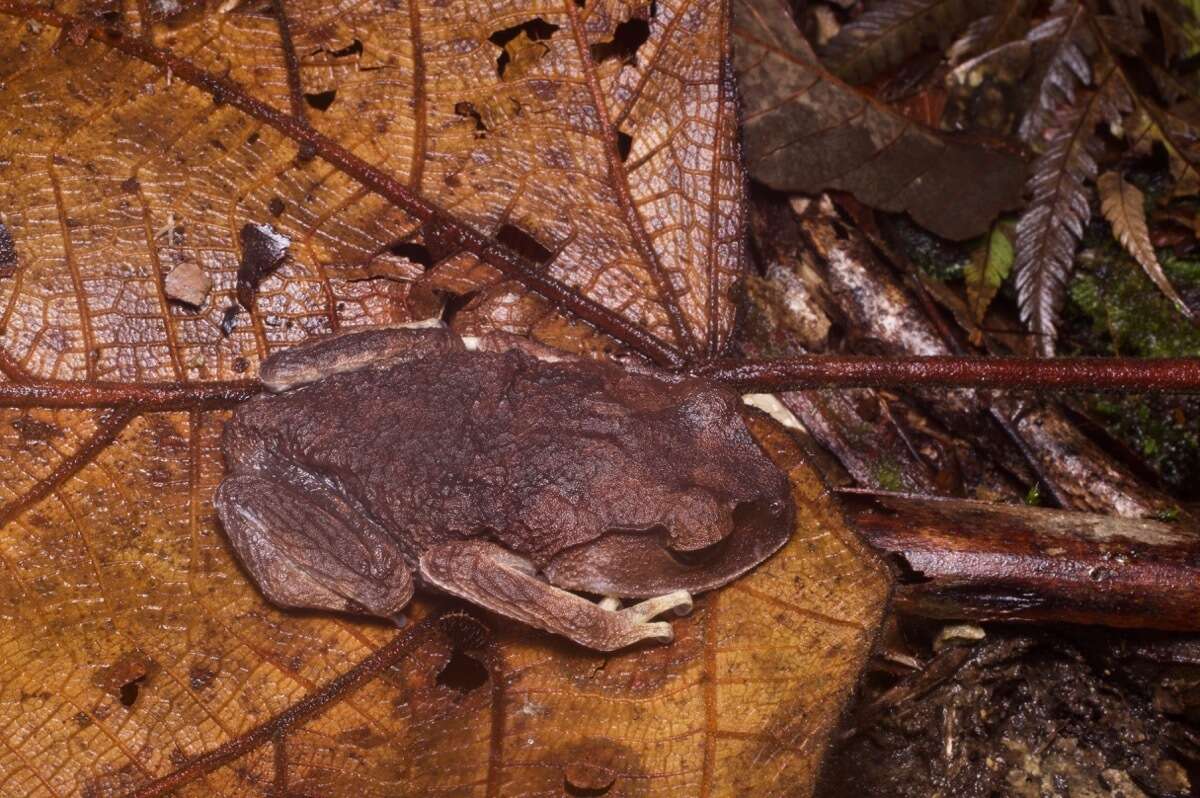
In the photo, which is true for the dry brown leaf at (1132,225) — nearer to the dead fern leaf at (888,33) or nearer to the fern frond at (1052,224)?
the fern frond at (1052,224)

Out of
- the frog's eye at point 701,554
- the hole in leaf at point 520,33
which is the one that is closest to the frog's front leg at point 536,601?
the frog's eye at point 701,554

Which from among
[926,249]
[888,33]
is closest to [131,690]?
[926,249]

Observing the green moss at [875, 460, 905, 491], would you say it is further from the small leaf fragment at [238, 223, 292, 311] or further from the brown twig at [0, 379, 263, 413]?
the brown twig at [0, 379, 263, 413]

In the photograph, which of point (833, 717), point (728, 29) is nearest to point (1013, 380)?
point (833, 717)

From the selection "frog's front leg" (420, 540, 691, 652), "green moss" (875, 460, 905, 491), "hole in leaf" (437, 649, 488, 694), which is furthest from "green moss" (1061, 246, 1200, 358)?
"hole in leaf" (437, 649, 488, 694)

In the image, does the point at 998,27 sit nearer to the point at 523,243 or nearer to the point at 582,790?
the point at 523,243

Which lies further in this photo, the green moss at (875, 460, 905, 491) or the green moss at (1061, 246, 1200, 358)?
the green moss at (1061, 246, 1200, 358)
